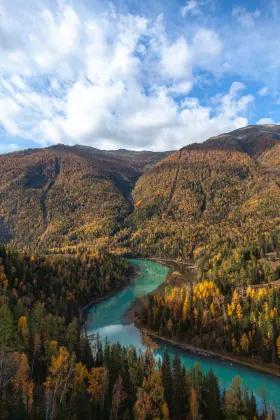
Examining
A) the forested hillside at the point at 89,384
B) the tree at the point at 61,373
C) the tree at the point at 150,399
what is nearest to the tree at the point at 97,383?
the forested hillside at the point at 89,384

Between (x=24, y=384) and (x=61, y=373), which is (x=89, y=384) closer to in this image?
(x=61, y=373)

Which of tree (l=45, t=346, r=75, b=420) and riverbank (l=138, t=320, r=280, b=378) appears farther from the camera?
riverbank (l=138, t=320, r=280, b=378)

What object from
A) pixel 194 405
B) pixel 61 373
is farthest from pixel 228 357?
pixel 61 373

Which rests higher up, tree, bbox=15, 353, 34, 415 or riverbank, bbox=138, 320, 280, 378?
tree, bbox=15, 353, 34, 415

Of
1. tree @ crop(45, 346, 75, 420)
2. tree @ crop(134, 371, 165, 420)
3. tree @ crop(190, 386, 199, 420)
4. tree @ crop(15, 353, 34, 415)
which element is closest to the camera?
tree @ crop(15, 353, 34, 415)

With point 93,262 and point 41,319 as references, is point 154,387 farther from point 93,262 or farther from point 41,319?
point 93,262

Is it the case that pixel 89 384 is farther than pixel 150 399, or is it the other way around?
pixel 89 384

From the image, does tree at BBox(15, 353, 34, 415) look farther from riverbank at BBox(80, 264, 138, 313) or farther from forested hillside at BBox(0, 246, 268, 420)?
riverbank at BBox(80, 264, 138, 313)

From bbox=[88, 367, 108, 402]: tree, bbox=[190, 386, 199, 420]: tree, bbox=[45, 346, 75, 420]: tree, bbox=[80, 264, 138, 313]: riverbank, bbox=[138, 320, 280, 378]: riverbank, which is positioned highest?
bbox=[80, 264, 138, 313]: riverbank

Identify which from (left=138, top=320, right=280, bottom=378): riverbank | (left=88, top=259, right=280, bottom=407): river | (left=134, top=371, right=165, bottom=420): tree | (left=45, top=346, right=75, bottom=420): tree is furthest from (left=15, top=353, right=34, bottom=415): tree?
(left=138, top=320, right=280, bottom=378): riverbank

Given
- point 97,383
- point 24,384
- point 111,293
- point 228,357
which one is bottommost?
point 228,357

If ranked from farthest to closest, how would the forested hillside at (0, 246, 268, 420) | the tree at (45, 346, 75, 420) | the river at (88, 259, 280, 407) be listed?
the river at (88, 259, 280, 407) < the tree at (45, 346, 75, 420) < the forested hillside at (0, 246, 268, 420)
